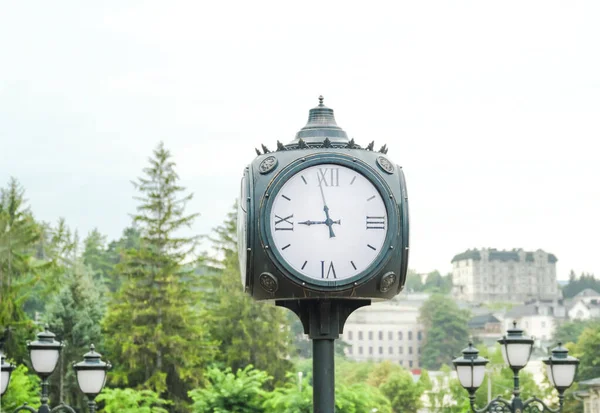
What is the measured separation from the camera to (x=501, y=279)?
19825 cm

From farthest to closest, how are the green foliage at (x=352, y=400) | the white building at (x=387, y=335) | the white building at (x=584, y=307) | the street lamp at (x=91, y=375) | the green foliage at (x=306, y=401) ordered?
the white building at (x=584, y=307) → the white building at (x=387, y=335) → the green foliage at (x=352, y=400) → the green foliage at (x=306, y=401) → the street lamp at (x=91, y=375)

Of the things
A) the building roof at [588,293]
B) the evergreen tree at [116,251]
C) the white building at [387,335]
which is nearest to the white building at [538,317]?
the building roof at [588,293]

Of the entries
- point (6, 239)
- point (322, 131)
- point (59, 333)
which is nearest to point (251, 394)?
point (59, 333)

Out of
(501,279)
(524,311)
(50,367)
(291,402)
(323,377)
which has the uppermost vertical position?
(501,279)

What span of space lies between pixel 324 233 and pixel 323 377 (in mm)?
463

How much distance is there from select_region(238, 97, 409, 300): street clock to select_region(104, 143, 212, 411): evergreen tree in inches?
1268

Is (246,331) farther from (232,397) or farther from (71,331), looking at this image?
(232,397)

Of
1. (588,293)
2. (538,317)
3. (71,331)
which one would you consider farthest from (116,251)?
(588,293)

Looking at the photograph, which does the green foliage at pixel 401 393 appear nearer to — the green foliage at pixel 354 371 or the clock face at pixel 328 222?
the green foliage at pixel 354 371

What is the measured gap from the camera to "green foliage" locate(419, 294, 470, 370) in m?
130

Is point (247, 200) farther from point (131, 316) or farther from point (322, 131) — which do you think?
point (131, 316)

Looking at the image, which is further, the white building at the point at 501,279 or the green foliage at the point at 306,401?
the white building at the point at 501,279

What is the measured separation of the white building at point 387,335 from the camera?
14338 cm

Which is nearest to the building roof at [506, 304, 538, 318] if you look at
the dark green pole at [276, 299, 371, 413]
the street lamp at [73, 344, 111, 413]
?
the street lamp at [73, 344, 111, 413]
